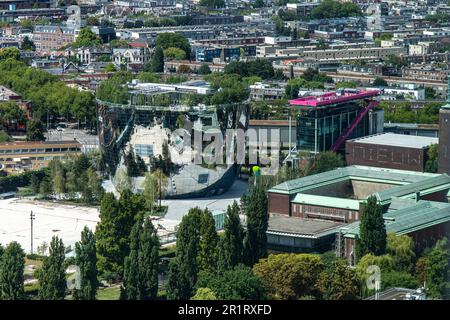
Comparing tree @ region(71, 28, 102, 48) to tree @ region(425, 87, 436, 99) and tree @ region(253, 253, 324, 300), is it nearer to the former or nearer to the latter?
tree @ region(425, 87, 436, 99)

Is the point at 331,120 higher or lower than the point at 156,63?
higher

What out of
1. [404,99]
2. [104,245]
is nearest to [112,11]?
[404,99]

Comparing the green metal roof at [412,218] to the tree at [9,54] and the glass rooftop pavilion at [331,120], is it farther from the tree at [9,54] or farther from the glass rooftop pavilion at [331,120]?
the tree at [9,54]

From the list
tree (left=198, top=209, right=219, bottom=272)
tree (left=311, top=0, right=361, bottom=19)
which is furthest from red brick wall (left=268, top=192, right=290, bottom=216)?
→ tree (left=311, top=0, right=361, bottom=19)

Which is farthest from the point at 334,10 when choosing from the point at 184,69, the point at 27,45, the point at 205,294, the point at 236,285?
the point at 205,294

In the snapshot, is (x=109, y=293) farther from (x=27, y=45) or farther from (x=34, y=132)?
(x=27, y=45)
